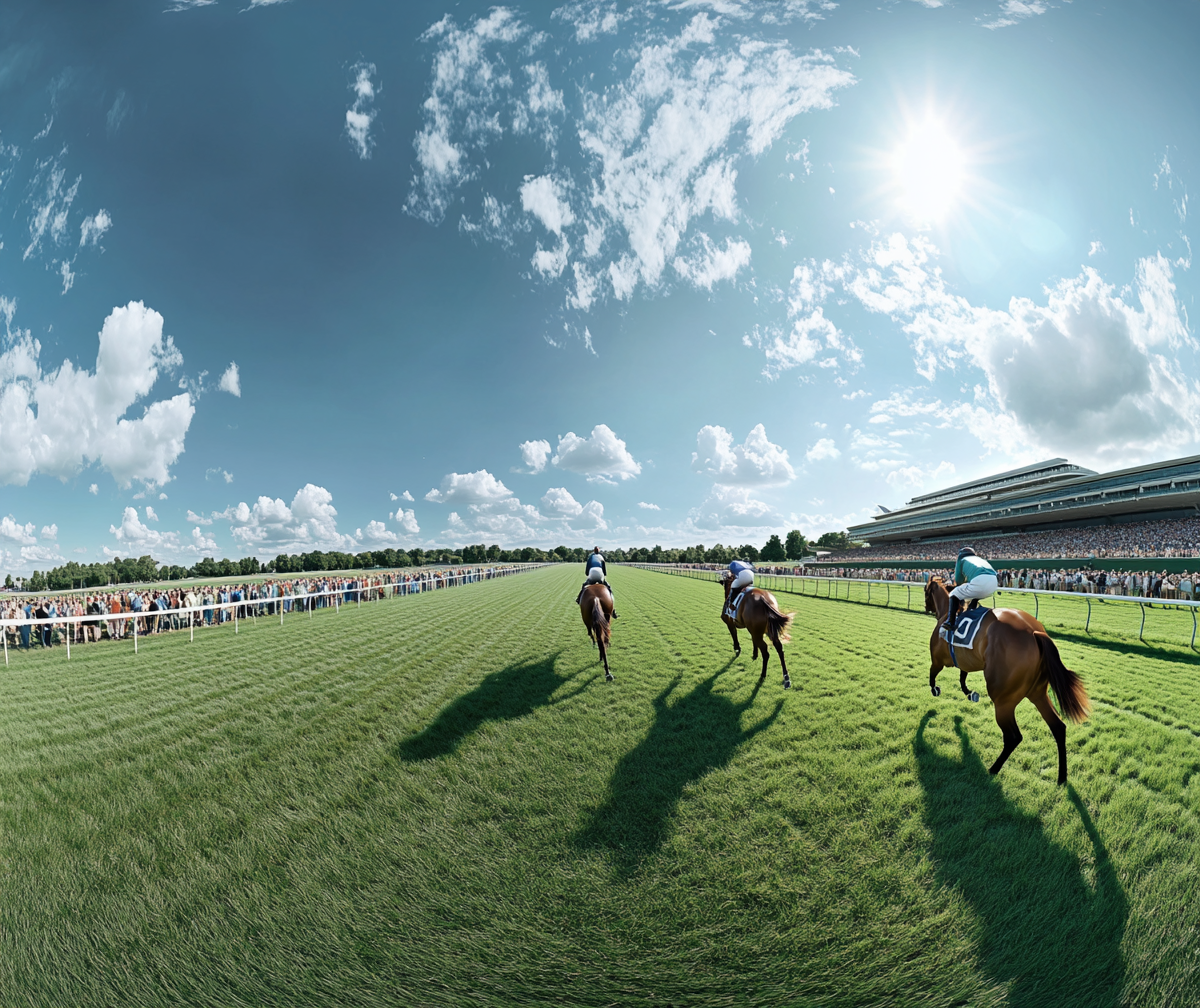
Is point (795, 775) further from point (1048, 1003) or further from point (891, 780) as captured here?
point (1048, 1003)

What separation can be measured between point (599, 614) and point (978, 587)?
17.5 ft

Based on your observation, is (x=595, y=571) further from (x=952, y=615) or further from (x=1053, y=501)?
(x=1053, y=501)

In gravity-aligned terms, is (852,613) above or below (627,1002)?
below

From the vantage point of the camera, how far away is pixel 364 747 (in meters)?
5.64

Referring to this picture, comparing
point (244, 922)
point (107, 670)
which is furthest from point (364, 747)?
point (107, 670)

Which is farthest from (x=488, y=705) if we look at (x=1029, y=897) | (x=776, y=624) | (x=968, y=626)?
(x=968, y=626)

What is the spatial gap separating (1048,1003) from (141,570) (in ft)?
402

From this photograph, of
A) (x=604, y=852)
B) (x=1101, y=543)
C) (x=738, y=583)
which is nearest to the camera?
(x=604, y=852)

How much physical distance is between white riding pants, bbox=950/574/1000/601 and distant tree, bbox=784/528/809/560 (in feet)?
378

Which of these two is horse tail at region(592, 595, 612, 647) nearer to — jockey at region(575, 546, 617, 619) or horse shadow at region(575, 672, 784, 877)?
jockey at region(575, 546, 617, 619)

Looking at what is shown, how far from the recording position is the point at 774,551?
4523 inches

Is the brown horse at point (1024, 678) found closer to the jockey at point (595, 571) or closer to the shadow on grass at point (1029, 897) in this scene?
the shadow on grass at point (1029, 897)

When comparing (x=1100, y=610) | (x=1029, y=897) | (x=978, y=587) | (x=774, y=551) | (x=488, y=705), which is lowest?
(x=774, y=551)

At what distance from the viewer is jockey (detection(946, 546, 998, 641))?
5434mm
